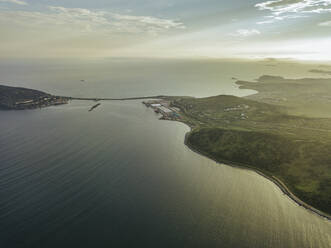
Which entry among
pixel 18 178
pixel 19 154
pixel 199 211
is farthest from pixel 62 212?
pixel 19 154

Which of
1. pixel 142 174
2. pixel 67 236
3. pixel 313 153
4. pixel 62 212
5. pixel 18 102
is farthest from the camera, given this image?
pixel 18 102

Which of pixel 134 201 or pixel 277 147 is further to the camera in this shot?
pixel 277 147

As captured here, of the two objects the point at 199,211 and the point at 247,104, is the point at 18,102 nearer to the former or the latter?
the point at 199,211

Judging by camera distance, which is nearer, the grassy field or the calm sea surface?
the calm sea surface

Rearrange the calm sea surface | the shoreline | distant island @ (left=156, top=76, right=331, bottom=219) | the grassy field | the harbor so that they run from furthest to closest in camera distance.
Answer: the harbor < the grassy field < distant island @ (left=156, top=76, right=331, bottom=219) < the shoreline < the calm sea surface

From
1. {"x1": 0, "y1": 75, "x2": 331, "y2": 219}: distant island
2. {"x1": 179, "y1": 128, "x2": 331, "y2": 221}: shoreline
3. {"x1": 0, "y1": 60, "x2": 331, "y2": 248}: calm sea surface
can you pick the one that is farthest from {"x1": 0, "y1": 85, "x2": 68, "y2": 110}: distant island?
{"x1": 179, "y1": 128, "x2": 331, "y2": 221}: shoreline

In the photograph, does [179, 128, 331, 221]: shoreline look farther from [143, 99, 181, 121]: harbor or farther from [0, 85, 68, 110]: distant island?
[0, 85, 68, 110]: distant island

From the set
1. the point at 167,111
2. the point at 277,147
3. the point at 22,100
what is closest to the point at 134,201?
the point at 277,147

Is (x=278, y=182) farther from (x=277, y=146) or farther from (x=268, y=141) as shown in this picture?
(x=268, y=141)
